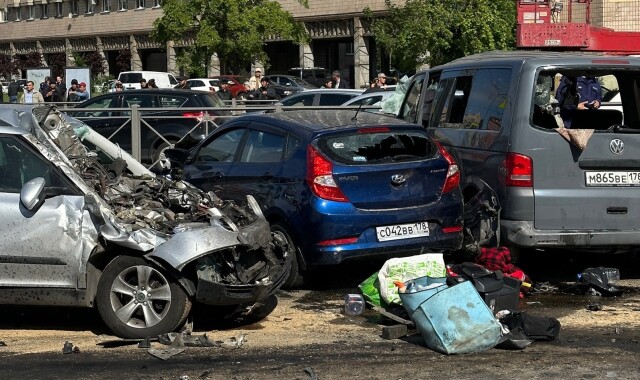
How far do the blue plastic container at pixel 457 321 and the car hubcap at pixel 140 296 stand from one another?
1768 millimetres

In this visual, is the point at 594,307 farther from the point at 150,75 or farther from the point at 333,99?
the point at 150,75

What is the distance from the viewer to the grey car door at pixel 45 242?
753cm

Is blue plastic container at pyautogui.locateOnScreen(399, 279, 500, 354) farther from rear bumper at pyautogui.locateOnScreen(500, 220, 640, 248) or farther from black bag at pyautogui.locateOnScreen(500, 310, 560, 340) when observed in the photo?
rear bumper at pyautogui.locateOnScreen(500, 220, 640, 248)

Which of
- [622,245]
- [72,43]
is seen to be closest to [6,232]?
[622,245]

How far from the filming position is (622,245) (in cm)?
941

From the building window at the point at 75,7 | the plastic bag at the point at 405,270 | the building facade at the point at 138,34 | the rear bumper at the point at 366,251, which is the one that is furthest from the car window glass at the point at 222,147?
the building window at the point at 75,7

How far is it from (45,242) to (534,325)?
3464 millimetres

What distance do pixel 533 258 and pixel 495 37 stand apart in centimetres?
1628

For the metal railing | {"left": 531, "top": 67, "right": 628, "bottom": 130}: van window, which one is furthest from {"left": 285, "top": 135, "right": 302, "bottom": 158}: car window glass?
the metal railing

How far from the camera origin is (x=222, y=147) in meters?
10.3

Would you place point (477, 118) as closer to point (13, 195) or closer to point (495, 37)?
point (13, 195)

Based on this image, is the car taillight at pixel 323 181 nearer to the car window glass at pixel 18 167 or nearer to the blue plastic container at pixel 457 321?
the blue plastic container at pixel 457 321

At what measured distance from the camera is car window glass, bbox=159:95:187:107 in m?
21.0

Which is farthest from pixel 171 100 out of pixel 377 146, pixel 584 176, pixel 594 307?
pixel 594 307
